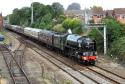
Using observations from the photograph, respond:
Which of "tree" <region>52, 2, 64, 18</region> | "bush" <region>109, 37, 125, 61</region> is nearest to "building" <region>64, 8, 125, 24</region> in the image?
"tree" <region>52, 2, 64, 18</region>

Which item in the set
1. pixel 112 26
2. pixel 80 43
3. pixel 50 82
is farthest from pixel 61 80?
pixel 112 26

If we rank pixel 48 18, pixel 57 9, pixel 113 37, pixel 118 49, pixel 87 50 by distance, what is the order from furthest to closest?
pixel 57 9
pixel 48 18
pixel 113 37
pixel 118 49
pixel 87 50

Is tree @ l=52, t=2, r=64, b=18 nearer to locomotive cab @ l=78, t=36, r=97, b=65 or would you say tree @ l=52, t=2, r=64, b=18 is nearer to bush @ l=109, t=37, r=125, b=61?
bush @ l=109, t=37, r=125, b=61

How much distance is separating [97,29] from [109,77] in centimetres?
1564

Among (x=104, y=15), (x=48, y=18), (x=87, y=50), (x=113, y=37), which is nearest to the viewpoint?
(x=87, y=50)

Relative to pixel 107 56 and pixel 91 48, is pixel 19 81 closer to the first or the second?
pixel 91 48

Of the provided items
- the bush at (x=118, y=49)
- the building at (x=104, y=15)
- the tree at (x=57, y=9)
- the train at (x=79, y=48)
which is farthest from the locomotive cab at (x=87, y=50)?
the tree at (x=57, y=9)

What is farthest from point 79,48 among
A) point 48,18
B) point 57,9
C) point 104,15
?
point 57,9

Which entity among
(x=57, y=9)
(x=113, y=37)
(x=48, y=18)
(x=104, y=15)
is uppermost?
(x=57, y=9)

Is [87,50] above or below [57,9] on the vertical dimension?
below

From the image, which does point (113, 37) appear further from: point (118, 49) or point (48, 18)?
point (48, 18)

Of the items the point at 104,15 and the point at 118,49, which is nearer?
the point at 118,49

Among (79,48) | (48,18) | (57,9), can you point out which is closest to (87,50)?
(79,48)

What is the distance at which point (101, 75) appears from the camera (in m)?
25.9
